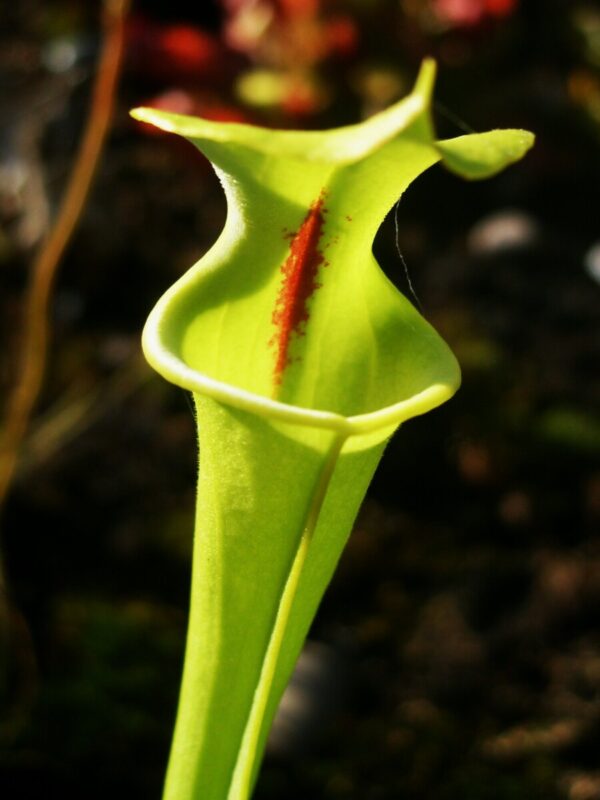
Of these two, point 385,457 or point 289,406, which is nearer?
point 289,406

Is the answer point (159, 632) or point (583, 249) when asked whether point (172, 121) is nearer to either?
point (159, 632)

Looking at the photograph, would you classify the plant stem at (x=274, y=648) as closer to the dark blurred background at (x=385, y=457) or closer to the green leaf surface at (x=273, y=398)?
the green leaf surface at (x=273, y=398)

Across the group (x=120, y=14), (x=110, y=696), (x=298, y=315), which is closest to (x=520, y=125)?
(x=120, y=14)

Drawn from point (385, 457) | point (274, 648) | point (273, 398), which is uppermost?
point (273, 398)

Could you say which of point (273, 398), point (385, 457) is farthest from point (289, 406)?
point (385, 457)

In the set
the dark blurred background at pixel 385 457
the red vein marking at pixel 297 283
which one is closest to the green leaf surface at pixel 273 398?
the red vein marking at pixel 297 283

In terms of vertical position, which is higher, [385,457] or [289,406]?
[289,406]

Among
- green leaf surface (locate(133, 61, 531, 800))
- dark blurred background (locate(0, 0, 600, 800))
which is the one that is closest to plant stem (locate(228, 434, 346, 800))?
green leaf surface (locate(133, 61, 531, 800))

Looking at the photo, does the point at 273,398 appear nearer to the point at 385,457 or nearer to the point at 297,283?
the point at 297,283
